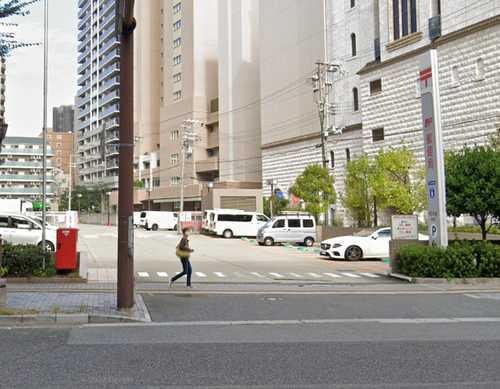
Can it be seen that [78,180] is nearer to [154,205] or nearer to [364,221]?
[154,205]

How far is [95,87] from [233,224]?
90.2m

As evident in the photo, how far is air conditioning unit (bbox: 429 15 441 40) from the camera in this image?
41.9m

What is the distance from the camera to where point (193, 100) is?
8388 centimetres

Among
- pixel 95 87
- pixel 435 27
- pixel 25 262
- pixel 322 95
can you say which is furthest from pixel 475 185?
pixel 95 87

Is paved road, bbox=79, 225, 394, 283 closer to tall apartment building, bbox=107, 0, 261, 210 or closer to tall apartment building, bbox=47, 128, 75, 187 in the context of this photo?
tall apartment building, bbox=107, 0, 261, 210

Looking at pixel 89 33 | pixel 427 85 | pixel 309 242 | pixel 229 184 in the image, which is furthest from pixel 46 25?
pixel 89 33

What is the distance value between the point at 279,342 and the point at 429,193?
10.6m

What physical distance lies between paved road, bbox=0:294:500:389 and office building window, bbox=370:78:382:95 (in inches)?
1529

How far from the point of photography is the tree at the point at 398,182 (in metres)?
36.1

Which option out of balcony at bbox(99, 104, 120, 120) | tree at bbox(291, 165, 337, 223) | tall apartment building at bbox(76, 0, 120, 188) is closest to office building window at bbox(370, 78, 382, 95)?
tree at bbox(291, 165, 337, 223)

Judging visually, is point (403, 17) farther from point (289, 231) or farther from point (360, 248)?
point (360, 248)

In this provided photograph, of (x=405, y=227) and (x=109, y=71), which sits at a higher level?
(x=109, y=71)

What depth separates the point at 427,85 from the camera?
693 inches

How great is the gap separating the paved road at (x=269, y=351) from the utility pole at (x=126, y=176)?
105 cm
